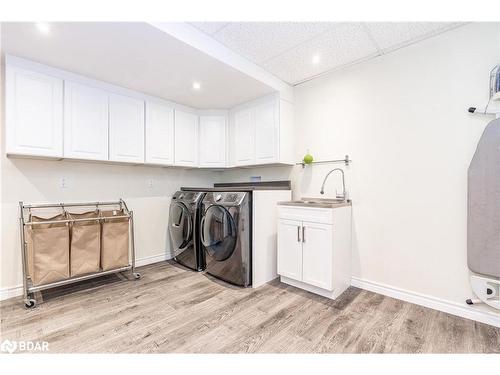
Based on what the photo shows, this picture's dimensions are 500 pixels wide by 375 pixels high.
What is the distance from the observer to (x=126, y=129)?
2621mm

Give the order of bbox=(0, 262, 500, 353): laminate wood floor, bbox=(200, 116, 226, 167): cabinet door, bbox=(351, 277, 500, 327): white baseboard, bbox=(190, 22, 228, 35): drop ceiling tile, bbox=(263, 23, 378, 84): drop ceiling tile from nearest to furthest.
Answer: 1. bbox=(0, 262, 500, 353): laminate wood floor
2. bbox=(351, 277, 500, 327): white baseboard
3. bbox=(190, 22, 228, 35): drop ceiling tile
4. bbox=(263, 23, 378, 84): drop ceiling tile
5. bbox=(200, 116, 226, 167): cabinet door

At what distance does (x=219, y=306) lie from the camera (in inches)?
79.7

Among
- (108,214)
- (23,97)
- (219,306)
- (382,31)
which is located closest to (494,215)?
(382,31)

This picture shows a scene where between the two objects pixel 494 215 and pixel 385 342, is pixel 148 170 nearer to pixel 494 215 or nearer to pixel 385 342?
pixel 385 342

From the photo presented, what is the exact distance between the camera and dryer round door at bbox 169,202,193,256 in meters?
2.95

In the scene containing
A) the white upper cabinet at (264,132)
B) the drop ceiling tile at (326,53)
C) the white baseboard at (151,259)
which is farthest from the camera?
the white baseboard at (151,259)

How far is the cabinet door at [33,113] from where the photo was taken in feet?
6.38

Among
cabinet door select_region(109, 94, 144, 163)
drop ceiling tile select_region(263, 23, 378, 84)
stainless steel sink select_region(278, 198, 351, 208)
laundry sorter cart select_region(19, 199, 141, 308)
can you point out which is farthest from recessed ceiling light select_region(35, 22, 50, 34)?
stainless steel sink select_region(278, 198, 351, 208)

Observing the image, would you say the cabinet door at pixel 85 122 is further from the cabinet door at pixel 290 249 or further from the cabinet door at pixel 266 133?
the cabinet door at pixel 290 249

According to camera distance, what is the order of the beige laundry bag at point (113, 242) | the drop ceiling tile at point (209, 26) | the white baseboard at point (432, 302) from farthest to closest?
the beige laundry bag at point (113, 242) → the drop ceiling tile at point (209, 26) → the white baseboard at point (432, 302)

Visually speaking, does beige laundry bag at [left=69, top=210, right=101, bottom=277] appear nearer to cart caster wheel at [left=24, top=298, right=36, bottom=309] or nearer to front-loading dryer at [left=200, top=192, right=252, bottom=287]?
cart caster wheel at [left=24, top=298, right=36, bottom=309]

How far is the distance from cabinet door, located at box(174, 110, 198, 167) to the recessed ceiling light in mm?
1509

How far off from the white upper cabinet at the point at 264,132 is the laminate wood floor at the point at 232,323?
1525mm

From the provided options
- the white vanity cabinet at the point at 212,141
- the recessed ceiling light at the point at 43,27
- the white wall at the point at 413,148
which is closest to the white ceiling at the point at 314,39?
the white wall at the point at 413,148
